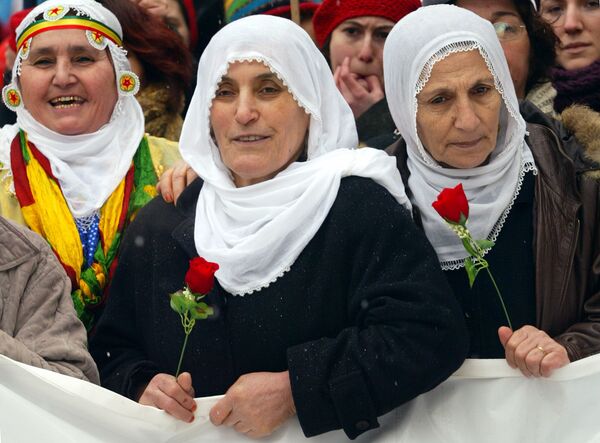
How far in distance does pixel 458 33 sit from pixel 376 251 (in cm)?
86

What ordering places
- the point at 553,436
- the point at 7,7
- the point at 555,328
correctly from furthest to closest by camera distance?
the point at 7,7, the point at 555,328, the point at 553,436

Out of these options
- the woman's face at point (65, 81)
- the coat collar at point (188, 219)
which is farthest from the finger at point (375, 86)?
the coat collar at point (188, 219)

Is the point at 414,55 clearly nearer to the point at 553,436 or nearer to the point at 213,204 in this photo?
the point at 213,204

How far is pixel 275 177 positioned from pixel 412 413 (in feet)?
3.01

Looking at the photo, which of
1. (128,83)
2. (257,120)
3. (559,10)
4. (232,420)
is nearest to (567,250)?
(257,120)

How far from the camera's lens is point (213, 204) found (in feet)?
14.7

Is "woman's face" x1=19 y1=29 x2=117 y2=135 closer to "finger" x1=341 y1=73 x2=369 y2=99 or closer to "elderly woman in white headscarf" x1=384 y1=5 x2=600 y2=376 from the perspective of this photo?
"finger" x1=341 y1=73 x2=369 y2=99

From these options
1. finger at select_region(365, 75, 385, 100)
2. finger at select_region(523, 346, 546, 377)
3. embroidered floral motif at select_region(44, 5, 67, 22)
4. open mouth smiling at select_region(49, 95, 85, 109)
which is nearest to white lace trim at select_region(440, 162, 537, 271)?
finger at select_region(523, 346, 546, 377)

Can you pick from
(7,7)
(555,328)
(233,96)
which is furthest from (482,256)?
(7,7)

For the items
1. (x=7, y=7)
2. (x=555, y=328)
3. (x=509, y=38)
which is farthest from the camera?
(x=7, y=7)

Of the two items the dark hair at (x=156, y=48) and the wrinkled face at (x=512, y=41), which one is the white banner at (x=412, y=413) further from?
the dark hair at (x=156, y=48)

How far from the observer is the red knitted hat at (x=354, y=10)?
20.2 ft

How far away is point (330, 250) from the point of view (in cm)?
417

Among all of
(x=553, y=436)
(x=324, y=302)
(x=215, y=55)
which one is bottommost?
(x=553, y=436)
